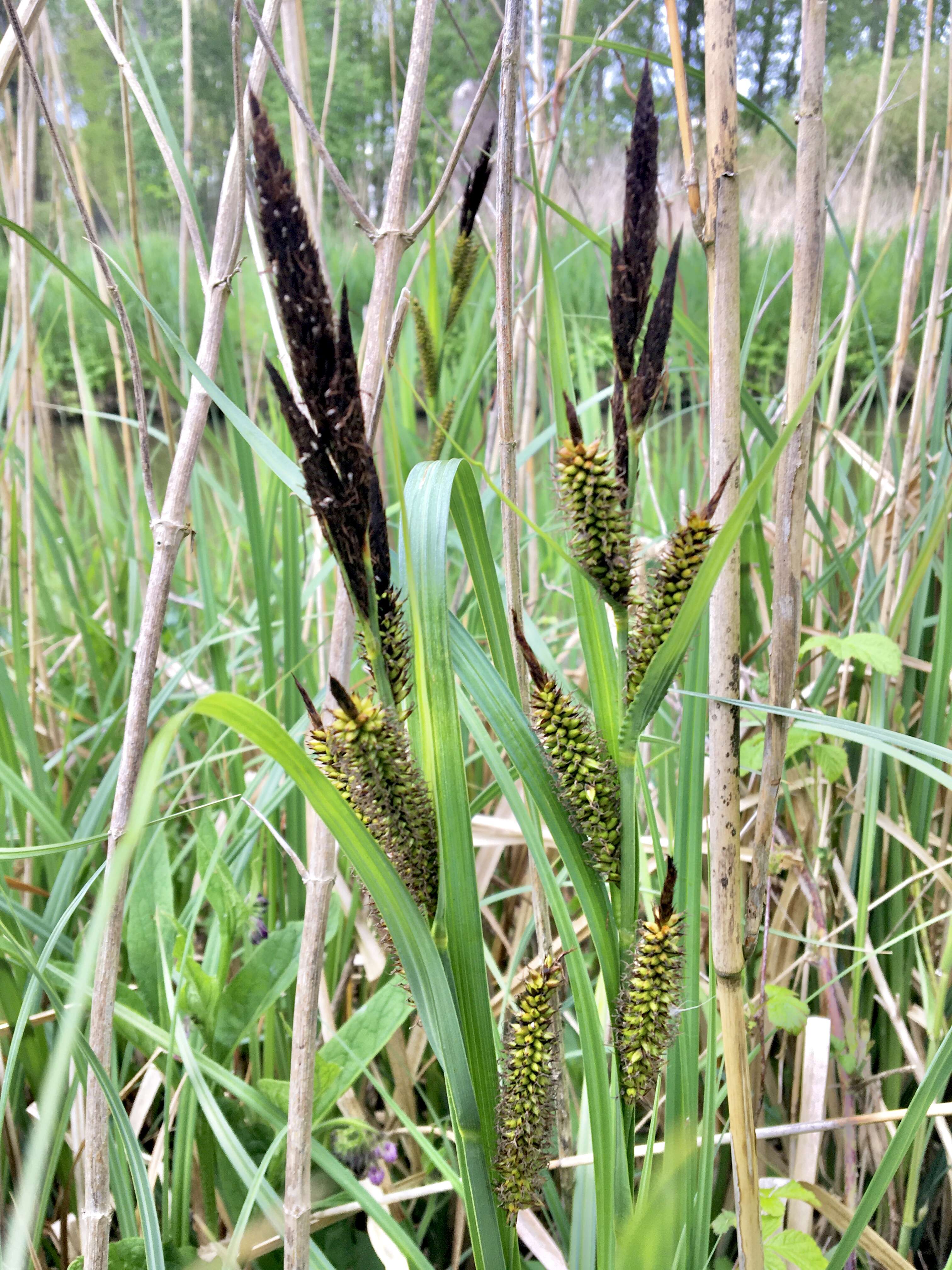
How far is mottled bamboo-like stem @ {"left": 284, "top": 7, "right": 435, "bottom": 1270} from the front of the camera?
1.34 feet

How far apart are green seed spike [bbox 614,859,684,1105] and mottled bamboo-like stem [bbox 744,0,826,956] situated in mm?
153

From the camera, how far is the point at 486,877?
88 cm

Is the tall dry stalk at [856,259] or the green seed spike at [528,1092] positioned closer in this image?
the green seed spike at [528,1092]

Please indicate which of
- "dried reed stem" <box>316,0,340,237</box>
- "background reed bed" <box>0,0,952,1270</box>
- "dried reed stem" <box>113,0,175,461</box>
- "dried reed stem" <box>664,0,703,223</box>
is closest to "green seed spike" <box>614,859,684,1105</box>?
"background reed bed" <box>0,0,952,1270</box>

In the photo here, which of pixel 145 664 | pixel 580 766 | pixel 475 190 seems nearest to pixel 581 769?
pixel 580 766

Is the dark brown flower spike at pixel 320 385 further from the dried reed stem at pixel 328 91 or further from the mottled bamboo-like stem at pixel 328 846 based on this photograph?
the dried reed stem at pixel 328 91

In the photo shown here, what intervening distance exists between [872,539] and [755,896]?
1.54ft

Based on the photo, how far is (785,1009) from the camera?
58 cm

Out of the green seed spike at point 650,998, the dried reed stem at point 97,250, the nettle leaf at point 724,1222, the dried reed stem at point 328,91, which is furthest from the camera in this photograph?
the dried reed stem at point 328,91

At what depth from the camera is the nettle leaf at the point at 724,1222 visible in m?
0.51

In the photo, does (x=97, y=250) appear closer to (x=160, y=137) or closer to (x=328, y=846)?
(x=160, y=137)

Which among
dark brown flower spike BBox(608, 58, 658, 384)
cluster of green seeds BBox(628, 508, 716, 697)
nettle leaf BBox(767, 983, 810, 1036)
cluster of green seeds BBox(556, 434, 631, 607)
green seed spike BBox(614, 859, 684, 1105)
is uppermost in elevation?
dark brown flower spike BBox(608, 58, 658, 384)

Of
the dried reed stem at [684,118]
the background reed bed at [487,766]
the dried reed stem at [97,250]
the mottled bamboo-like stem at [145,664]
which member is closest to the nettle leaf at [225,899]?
the background reed bed at [487,766]

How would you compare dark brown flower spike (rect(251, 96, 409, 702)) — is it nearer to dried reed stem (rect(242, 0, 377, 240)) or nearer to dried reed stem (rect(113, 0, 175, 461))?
dried reed stem (rect(242, 0, 377, 240))
